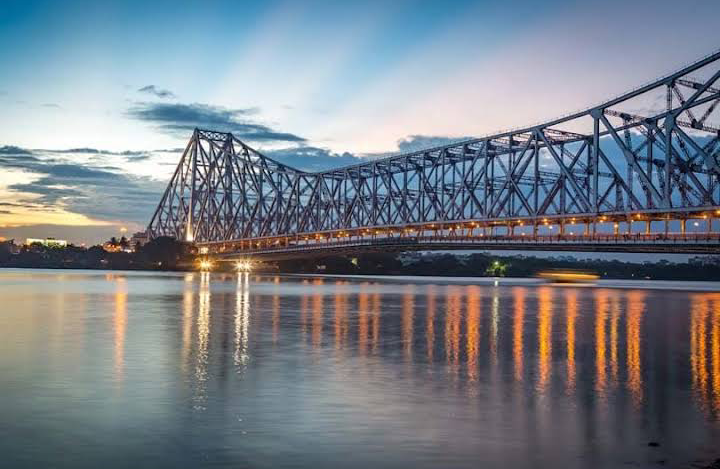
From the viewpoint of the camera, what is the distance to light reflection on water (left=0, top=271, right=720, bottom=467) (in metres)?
10.7

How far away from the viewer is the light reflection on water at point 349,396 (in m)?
10.7

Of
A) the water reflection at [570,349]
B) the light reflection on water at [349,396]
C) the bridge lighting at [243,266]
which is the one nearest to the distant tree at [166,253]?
the bridge lighting at [243,266]

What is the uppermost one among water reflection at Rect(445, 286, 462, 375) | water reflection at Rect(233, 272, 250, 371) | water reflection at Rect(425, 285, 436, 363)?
water reflection at Rect(233, 272, 250, 371)

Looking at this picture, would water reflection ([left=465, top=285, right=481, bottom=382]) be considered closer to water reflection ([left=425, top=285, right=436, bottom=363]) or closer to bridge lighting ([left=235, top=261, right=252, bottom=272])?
water reflection ([left=425, top=285, right=436, bottom=363])

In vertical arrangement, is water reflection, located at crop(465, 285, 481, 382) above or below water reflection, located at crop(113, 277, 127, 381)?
below

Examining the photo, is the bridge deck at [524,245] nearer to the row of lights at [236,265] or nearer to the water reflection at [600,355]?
the row of lights at [236,265]

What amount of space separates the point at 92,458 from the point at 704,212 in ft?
254

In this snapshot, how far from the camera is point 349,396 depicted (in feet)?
49.0

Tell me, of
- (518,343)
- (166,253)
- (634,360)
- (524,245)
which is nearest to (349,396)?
(634,360)

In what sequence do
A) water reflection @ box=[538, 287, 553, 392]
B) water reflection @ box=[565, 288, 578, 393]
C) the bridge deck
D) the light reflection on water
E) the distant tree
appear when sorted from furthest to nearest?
the distant tree
the bridge deck
water reflection @ box=[538, 287, 553, 392]
water reflection @ box=[565, 288, 578, 393]
the light reflection on water

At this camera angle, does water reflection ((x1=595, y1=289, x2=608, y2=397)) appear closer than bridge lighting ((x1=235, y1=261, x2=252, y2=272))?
Yes

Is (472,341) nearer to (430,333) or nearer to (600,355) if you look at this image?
(430,333)

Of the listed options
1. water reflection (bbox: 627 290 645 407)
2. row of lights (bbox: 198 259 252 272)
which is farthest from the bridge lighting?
water reflection (bbox: 627 290 645 407)

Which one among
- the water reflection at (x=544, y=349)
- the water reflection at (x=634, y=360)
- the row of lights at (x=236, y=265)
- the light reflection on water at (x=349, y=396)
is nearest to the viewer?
the light reflection on water at (x=349, y=396)
